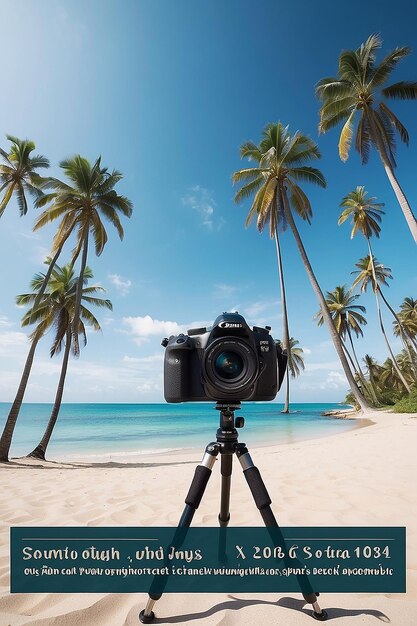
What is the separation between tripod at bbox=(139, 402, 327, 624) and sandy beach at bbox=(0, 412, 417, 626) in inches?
6.3

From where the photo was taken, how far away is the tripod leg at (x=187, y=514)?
96 cm

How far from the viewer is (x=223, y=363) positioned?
48.1 inches

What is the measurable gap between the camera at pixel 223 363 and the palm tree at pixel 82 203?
1040cm

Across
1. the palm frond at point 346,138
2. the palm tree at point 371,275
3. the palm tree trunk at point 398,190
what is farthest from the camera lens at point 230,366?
the palm tree at point 371,275

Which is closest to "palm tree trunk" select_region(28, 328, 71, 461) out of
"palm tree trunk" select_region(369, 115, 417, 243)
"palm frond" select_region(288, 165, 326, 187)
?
"palm tree trunk" select_region(369, 115, 417, 243)

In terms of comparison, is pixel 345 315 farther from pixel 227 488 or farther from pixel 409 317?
pixel 227 488

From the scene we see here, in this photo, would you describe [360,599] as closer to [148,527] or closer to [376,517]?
[376,517]

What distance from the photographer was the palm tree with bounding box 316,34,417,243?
11016mm

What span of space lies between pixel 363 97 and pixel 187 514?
15152 mm

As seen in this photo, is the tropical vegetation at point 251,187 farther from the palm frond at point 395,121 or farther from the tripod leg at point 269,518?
the tripod leg at point 269,518

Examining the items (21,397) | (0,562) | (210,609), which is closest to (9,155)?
(21,397)

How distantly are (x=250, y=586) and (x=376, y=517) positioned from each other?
116cm

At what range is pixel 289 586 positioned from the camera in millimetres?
1307

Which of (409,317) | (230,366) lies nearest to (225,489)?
(230,366)
